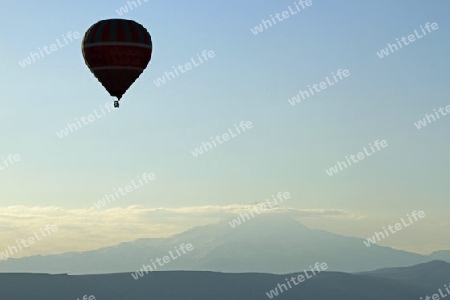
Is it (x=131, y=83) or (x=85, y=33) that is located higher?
(x=85, y=33)

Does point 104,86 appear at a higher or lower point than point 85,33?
lower
